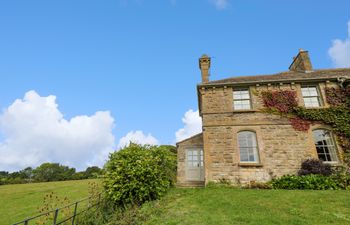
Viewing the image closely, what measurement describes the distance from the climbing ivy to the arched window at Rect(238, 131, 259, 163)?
2.10 meters

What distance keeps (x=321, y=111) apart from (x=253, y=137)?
434 cm

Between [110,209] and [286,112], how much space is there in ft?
36.6

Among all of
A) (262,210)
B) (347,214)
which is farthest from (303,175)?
(262,210)

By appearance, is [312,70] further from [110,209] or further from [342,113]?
[110,209]

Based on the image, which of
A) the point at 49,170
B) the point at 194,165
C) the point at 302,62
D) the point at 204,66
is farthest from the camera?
the point at 49,170

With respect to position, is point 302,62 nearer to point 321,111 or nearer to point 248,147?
point 321,111

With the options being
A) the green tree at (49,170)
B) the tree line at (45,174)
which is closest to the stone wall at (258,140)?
the tree line at (45,174)

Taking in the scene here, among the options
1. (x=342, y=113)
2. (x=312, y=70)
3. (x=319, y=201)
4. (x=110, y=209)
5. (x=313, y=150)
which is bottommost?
(x=110, y=209)

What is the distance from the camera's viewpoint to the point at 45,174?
5984cm

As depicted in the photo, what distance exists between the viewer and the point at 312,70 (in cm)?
1448

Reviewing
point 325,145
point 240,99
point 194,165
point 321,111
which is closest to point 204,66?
point 240,99

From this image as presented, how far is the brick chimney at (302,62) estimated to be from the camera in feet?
47.6

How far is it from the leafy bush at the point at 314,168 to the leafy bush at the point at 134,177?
737 centimetres

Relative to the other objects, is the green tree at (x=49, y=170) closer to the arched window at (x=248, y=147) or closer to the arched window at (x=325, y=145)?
the arched window at (x=248, y=147)
